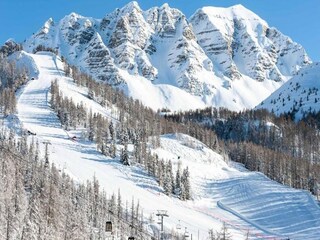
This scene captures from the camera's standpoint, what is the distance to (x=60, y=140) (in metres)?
187

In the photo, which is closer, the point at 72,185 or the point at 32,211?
the point at 32,211

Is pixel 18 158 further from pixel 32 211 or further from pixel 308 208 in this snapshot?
pixel 308 208

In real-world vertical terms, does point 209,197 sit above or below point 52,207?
below

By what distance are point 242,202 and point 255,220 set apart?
17396mm

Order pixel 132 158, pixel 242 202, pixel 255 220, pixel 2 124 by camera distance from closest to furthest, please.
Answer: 1. pixel 255 220
2. pixel 242 202
3. pixel 132 158
4. pixel 2 124

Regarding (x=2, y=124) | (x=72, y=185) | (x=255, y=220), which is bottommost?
(x=255, y=220)

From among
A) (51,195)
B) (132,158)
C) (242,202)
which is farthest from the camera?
(132,158)

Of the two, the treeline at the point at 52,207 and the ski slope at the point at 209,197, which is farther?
the ski slope at the point at 209,197

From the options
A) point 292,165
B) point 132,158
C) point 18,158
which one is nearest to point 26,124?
point 132,158

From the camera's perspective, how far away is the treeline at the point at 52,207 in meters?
101

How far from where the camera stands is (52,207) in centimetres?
10994

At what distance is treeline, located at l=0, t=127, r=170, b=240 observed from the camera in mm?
100562

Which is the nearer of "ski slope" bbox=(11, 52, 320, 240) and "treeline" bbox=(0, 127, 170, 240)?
"treeline" bbox=(0, 127, 170, 240)

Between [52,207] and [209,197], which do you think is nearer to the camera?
[52,207]
